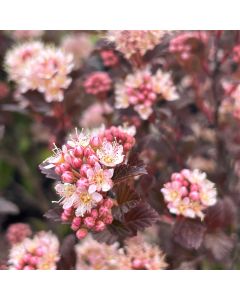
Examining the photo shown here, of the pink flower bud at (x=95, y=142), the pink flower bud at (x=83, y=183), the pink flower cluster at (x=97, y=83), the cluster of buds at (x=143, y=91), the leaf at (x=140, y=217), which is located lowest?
the leaf at (x=140, y=217)

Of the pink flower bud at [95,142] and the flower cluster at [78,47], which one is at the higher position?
the flower cluster at [78,47]

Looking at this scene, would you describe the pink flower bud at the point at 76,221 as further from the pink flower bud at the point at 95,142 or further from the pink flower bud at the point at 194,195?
the pink flower bud at the point at 194,195

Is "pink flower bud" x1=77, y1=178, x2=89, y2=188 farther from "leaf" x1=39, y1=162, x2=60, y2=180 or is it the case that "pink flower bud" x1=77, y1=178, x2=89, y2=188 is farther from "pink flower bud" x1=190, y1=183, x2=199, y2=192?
"pink flower bud" x1=190, y1=183, x2=199, y2=192

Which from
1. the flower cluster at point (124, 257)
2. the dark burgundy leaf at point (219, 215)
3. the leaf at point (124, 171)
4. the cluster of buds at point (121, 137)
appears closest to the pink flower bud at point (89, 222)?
the leaf at point (124, 171)

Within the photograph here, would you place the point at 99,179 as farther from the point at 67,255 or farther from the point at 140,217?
the point at 67,255

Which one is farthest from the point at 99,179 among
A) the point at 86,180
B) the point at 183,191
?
the point at 183,191
